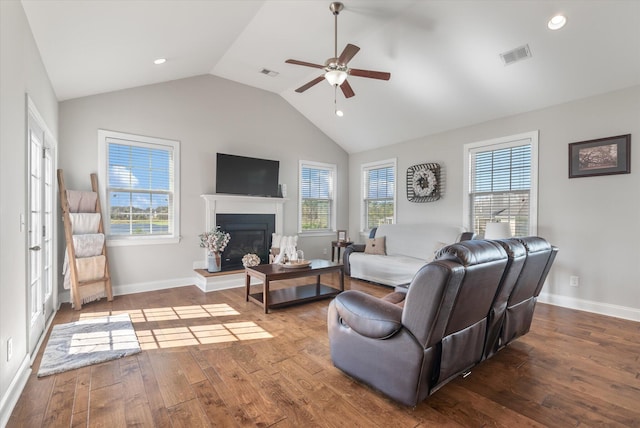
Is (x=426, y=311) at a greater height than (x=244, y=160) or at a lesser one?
lesser

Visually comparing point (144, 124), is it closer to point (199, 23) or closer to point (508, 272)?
point (199, 23)

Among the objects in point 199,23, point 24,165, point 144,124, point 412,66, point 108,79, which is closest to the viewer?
point 24,165

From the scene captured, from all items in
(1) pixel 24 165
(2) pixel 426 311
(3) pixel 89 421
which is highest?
(1) pixel 24 165

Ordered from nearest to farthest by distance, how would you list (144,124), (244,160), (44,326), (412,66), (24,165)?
(24,165), (44,326), (412,66), (144,124), (244,160)

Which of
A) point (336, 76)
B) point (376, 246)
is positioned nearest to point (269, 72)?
point (336, 76)

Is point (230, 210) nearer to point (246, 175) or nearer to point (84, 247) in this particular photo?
point (246, 175)

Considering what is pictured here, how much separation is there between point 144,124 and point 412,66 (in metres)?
4.01

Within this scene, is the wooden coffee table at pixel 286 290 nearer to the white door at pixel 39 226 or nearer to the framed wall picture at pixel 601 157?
the white door at pixel 39 226

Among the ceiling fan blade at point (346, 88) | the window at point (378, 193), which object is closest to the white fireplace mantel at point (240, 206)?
the window at point (378, 193)

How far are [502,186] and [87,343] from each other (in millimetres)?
5488

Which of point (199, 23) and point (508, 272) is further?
point (199, 23)

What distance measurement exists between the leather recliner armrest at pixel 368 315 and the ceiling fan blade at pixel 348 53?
220cm

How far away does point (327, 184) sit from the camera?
23.1ft

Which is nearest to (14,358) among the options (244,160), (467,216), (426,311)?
(426,311)
